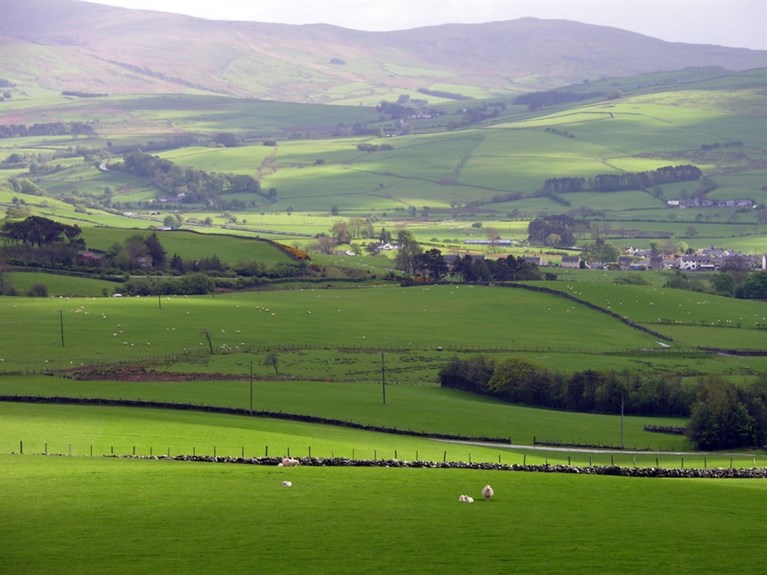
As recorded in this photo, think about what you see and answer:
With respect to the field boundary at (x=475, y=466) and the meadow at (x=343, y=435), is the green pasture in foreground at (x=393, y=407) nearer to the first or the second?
the meadow at (x=343, y=435)

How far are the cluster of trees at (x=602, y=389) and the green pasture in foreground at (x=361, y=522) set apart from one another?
24.5 metres

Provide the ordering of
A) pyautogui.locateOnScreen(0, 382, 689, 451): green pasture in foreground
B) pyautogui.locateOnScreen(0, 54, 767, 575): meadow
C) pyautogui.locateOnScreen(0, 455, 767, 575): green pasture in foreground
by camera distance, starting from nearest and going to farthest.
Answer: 1. pyautogui.locateOnScreen(0, 455, 767, 575): green pasture in foreground
2. pyautogui.locateOnScreen(0, 54, 767, 575): meadow
3. pyautogui.locateOnScreen(0, 382, 689, 451): green pasture in foreground

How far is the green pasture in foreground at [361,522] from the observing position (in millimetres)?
29953

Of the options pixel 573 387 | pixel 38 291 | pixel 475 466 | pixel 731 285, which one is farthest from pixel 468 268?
pixel 475 466

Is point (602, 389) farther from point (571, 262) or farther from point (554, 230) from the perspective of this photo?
point (554, 230)

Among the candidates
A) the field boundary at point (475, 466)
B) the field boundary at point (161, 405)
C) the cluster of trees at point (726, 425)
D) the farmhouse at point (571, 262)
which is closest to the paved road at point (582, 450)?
the cluster of trees at point (726, 425)

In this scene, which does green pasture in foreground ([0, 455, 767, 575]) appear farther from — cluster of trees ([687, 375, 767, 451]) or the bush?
the bush

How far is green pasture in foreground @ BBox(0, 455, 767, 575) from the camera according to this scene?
98.3ft

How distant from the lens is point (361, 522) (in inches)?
1308

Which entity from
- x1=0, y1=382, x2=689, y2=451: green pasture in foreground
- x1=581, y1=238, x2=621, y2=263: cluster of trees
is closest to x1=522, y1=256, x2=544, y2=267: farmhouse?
x1=581, y1=238, x2=621, y2=263: cluster of trees

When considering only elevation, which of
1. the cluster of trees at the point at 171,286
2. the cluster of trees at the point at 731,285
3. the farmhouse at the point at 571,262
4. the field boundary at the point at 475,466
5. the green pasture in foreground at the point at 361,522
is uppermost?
the green pasture in foreground at the point at 361,522

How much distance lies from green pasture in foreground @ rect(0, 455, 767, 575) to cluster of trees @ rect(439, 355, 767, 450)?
80.5 ft

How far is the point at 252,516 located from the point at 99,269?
3424 inches

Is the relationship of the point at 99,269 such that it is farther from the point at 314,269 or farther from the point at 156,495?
the point at 156,495
